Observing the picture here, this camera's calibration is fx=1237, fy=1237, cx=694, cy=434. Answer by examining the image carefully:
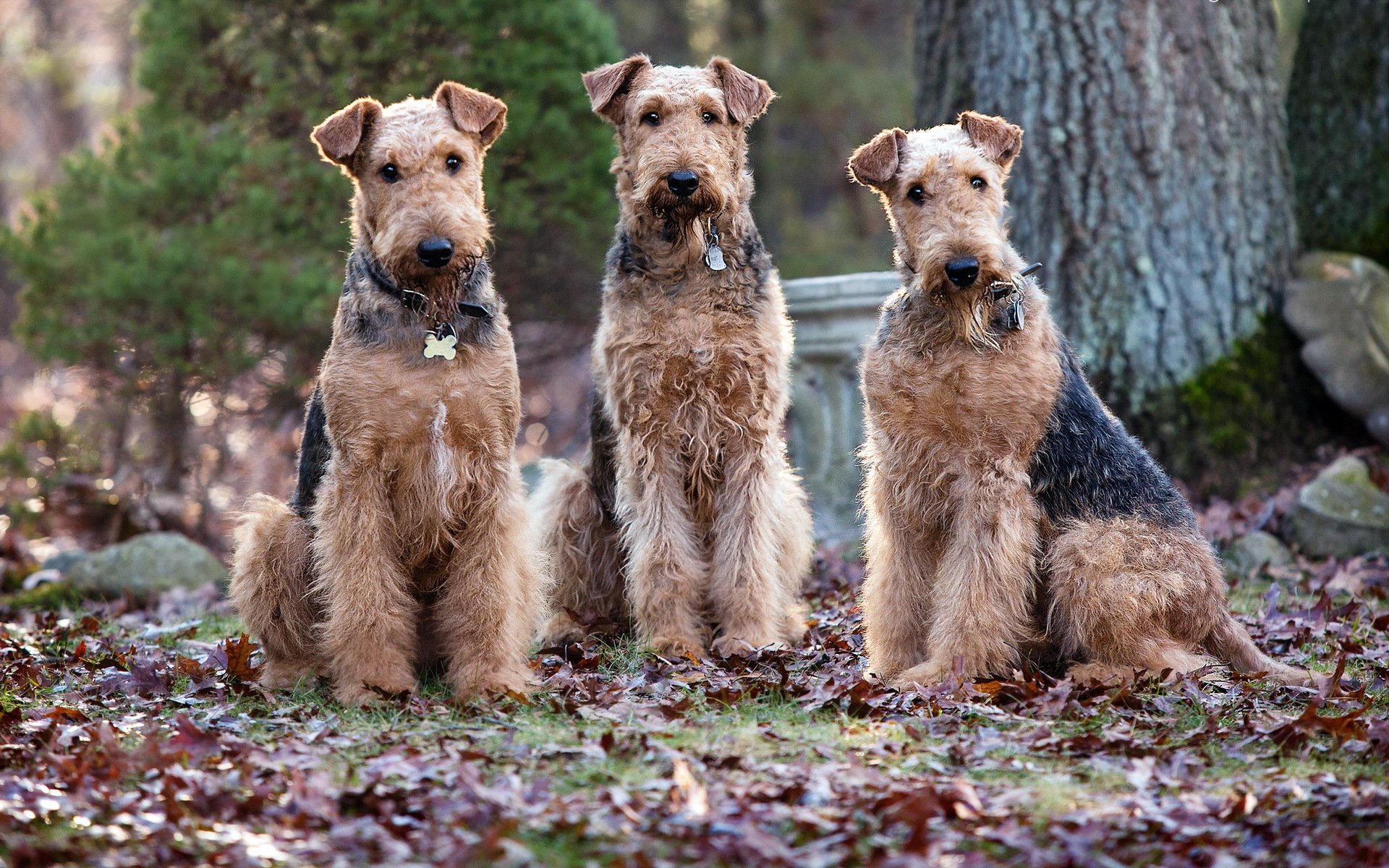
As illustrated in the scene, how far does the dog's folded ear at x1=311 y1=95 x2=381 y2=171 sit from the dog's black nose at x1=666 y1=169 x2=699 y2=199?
1.03 m

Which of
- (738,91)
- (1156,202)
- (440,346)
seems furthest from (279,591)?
(1156,202)

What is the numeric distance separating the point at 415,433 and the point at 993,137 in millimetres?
2196

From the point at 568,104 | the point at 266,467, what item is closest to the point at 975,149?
the point at 568,104

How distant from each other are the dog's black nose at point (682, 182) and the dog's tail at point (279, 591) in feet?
5.81

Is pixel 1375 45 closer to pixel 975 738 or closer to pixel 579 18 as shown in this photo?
pixel 579 18

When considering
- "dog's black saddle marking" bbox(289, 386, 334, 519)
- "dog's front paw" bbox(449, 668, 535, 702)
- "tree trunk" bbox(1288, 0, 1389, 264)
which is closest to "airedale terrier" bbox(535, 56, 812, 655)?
"dog's front paw" bbox(449, 668, 535, 702)

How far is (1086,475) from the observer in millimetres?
4164

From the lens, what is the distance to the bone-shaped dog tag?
3.99 meters

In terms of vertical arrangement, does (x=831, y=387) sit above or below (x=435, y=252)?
below

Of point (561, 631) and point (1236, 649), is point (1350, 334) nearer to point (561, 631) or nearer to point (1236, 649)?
point (1236, 649)

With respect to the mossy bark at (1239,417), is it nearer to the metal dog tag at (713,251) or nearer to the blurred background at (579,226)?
the blurred background at (579,226)

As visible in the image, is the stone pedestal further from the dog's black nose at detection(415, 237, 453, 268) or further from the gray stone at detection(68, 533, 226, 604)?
the dog's black nose at detection(415, 237, 453, 268)

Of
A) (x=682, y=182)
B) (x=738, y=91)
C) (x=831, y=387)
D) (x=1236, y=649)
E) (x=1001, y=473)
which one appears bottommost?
(x=1236, y=649)

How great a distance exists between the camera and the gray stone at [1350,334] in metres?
6.84
